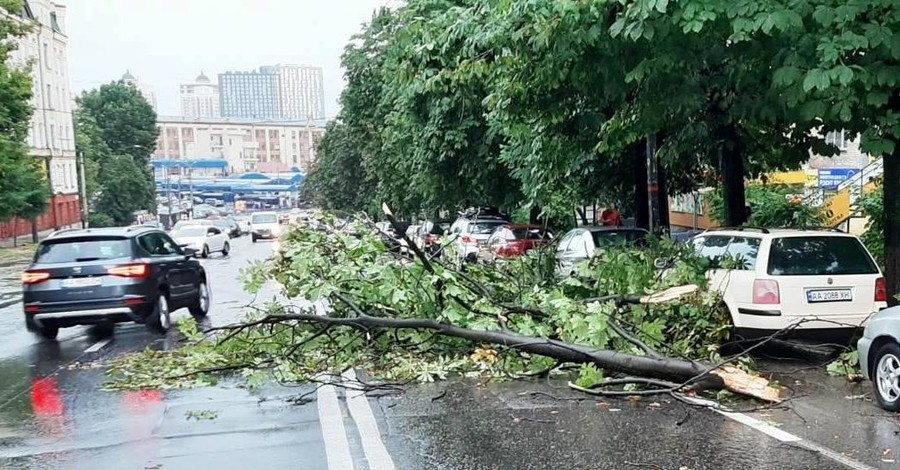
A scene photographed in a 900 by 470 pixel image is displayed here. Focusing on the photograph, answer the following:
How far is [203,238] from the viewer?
120ft

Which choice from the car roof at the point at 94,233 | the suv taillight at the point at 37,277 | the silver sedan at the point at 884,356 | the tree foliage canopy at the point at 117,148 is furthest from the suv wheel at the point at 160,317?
the tree foliage canopy at the point at 117,148

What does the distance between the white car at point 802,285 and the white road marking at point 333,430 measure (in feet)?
15.3

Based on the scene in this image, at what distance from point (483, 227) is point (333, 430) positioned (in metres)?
20.5

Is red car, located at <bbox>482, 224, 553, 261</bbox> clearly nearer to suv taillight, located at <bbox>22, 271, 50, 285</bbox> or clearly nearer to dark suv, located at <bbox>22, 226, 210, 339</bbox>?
dark suv, located at <bbox>22, 226, 210, 339</bbox>

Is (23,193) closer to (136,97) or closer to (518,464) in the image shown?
(518,464)

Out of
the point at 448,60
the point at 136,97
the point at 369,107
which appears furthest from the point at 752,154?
the point at 136,97

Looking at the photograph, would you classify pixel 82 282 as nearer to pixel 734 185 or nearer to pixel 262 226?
pixel 734 185

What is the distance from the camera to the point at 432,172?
92.0 feet

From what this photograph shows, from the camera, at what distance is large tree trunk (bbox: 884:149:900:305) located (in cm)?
1106

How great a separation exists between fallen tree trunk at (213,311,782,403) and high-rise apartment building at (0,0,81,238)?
2448 inches

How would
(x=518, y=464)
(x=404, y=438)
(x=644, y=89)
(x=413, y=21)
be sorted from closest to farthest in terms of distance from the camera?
(x=518, y=464) < (x=404, y=438) < (x=644, y=89) < (x=413, y=21)

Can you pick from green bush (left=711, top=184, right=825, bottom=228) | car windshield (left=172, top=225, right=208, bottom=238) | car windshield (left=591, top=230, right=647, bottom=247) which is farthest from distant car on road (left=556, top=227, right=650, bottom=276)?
car windshield (left=172, top=225, right=208, bottom=238)

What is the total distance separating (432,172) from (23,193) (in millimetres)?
17153

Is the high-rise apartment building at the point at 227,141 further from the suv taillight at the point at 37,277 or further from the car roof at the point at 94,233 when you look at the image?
the suv taillight at the point at 37,277
